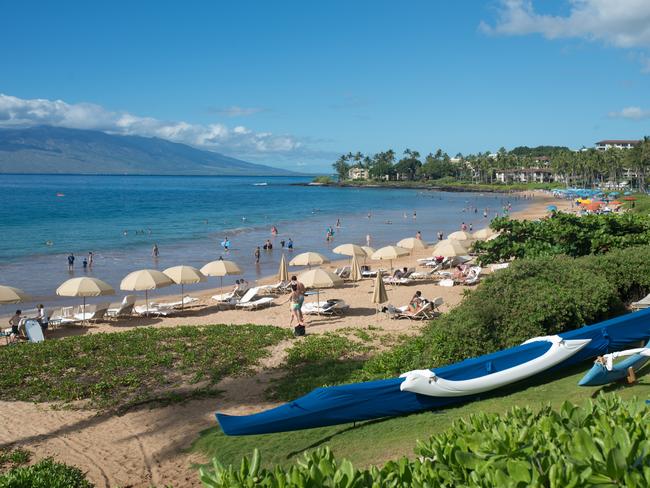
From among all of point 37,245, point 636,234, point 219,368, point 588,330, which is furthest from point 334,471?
point 37,245

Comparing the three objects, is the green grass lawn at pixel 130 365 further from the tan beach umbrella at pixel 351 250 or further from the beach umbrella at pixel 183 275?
the tan beach umbrella at pixel 351 250

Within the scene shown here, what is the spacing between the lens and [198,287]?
25891 mm

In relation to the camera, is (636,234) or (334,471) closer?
(334,471)

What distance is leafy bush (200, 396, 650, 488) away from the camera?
293 cm

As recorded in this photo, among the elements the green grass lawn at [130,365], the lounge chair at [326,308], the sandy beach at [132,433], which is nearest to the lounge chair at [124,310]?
the green grass lawn at [130,365]

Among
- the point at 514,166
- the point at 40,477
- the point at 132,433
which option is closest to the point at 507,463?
the point at 40,477

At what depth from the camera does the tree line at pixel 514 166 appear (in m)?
108

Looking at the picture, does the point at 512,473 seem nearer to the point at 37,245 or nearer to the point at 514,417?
the point at 514,417

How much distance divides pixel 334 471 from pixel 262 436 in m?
4.90

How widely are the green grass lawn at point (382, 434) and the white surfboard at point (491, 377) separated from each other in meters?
0.23

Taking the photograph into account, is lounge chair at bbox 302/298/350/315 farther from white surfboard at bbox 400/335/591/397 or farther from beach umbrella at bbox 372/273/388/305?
white surfboard at bbox 400/335/591/397

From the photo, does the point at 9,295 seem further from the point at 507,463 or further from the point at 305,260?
the point at 507,463

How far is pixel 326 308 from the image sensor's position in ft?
57.5

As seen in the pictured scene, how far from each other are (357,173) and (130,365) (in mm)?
188440
